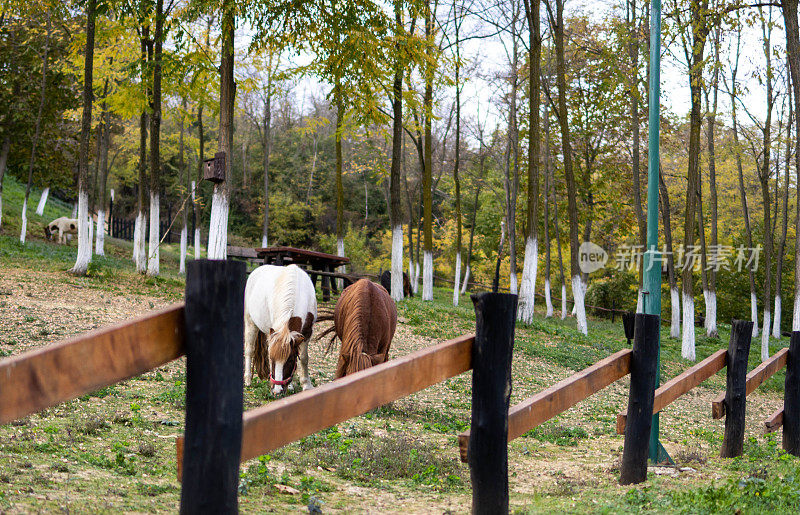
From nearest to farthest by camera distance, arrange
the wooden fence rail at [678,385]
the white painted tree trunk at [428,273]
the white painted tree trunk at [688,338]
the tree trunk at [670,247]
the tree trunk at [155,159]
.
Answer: the wooden fence rail at [678,385], the tree trunk at [155,159], the white painted tree trunk at [688,338], the tree trunk at [670,247], the white painted tree trunk at [428,273]

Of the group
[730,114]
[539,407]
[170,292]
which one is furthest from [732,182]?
[539,407]

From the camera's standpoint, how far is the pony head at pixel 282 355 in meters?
7.18

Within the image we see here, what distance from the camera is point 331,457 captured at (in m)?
5.26

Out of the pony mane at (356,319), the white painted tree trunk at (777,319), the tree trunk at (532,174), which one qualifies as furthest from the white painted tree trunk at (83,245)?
the white painted tree trunk at (777,319)

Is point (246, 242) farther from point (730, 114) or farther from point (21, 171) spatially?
point (730, 114)

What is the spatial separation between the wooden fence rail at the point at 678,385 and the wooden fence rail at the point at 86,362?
367cm

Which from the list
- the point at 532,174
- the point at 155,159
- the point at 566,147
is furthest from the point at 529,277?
the point at 155,159

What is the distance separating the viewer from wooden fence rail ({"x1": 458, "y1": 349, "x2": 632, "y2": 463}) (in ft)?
10.7

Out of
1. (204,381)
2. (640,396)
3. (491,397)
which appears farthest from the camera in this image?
(640,396)

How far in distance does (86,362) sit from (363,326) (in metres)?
5.33

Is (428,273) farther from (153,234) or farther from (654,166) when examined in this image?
(654,166)

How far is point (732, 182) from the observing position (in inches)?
1393

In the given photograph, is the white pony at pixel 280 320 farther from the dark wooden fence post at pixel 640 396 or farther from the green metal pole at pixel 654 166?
the green metal pole at pixel 654 166

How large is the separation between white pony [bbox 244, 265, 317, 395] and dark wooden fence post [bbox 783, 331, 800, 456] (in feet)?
16.2
